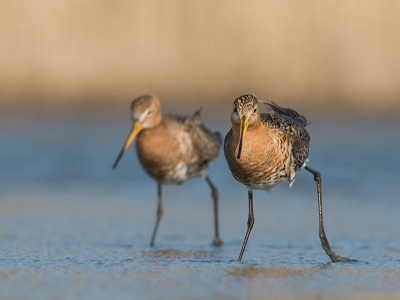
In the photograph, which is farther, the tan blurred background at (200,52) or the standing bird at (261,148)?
the tan blurred background at (200,52)

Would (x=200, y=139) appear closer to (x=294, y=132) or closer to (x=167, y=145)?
(x=167, y=145)

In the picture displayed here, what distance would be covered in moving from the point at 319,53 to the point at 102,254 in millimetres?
15502

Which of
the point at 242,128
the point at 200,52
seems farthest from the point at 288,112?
the point at 200,52

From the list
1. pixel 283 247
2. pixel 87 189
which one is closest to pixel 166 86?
pixel 87 189

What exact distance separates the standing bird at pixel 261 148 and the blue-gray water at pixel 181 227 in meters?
0.65


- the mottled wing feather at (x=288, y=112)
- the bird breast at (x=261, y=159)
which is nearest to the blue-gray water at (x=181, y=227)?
the bird breast at (x=261, y=159)

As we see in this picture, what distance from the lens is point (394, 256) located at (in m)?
6.29

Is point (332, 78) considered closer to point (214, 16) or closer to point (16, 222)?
point (214, 16)

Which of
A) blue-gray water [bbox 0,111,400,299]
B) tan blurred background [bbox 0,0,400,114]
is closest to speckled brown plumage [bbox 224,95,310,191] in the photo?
blue-gray water [bbox 0,111,400,299]

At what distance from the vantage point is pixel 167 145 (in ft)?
27.2

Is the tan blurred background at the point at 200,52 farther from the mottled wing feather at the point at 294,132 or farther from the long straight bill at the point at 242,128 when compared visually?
the long straight bill at the point at 242,128

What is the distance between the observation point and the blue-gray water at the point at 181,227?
201 inches

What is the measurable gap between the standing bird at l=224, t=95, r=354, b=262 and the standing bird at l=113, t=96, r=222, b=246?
194 cm

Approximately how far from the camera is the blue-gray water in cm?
512
